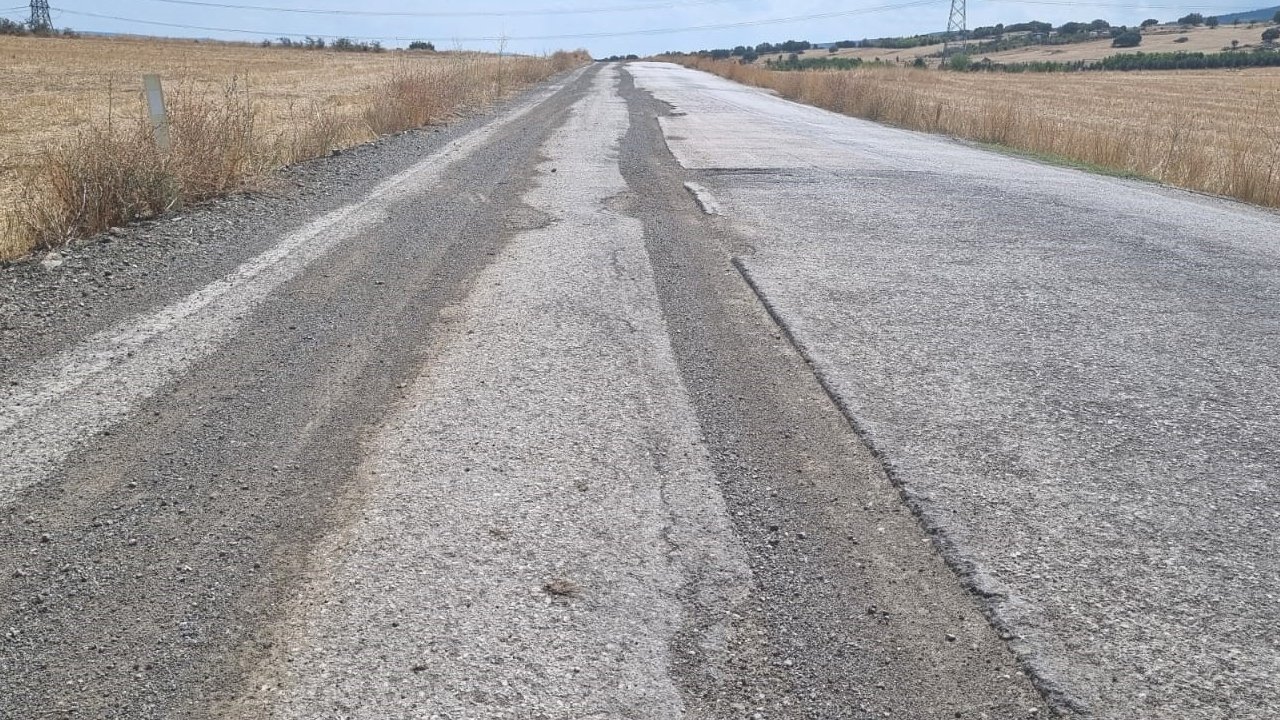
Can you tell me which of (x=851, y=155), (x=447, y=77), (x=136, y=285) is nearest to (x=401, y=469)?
(x=136, y=285)

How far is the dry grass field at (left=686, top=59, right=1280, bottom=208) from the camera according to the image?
11.9m

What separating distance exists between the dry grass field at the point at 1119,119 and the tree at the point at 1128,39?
1652 inches

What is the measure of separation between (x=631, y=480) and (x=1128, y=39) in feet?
330

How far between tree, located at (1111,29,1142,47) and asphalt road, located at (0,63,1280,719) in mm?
92808

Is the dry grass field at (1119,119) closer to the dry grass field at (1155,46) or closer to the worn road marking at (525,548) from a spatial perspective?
the worn road marking at (525,548)

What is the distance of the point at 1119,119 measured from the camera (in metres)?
25.6

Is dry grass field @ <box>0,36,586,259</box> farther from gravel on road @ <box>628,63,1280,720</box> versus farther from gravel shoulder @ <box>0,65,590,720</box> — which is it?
gravel on road @ <box>628,63,1280,720</box>

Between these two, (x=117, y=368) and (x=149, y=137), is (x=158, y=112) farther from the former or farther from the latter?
(x=117, y=368)

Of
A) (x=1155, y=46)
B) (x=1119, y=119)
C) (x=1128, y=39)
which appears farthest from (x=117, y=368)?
(x=1128, y=39)

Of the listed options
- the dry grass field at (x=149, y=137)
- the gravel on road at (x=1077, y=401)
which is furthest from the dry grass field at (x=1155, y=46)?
the gravel on road at (x=1077, y=401)

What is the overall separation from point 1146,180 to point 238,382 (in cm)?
1176

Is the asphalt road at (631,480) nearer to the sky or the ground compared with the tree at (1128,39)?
nearer to the ground

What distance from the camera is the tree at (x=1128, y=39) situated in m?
84.4

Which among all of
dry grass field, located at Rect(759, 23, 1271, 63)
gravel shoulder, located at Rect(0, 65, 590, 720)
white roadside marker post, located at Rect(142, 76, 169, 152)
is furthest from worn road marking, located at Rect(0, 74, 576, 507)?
dry grass field, located at Rect(759, 23, 1271, 63)
